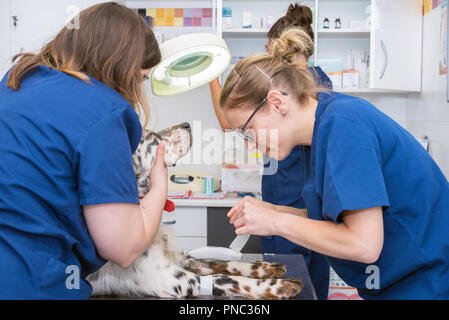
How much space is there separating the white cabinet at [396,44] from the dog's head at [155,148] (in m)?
1.65

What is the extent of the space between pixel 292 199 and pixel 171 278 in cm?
96

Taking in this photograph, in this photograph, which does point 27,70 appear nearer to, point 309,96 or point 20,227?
point 20,227

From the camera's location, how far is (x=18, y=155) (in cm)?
79

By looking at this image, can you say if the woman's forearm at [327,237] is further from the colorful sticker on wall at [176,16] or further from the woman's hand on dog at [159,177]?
the colorful sticker on wall at [176,16]

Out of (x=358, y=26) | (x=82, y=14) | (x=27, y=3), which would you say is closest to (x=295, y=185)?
(x=82, y=14)

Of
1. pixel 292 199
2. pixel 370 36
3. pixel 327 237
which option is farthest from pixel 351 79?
pixel 327 237

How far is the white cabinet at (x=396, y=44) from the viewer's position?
2.66m

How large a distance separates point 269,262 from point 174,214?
4.50ft

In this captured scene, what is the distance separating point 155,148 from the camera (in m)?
1.36

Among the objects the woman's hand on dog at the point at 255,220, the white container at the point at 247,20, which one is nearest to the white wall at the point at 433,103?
the white container at the point at 247,20

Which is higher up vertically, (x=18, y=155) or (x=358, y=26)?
(x=358, y=26)

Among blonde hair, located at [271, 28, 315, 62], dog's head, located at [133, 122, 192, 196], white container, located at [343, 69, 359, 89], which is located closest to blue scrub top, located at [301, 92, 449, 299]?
blonde hair, located at [271, 28, 315, 62]

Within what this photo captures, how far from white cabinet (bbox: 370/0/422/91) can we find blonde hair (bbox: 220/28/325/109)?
1.67m

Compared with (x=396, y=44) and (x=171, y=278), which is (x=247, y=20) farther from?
(x=171, y=278)
